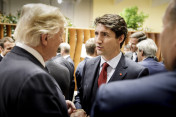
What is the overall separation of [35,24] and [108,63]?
93 cm

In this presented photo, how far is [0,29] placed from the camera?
199 inches

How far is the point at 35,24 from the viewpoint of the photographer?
42.9 inches

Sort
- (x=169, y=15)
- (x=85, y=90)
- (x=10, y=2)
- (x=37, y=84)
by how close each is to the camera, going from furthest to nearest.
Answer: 1. (x=10, y=2)
2. (x=85, y=90)
3. (x=37, y=84)
4. (x=169, y=15)

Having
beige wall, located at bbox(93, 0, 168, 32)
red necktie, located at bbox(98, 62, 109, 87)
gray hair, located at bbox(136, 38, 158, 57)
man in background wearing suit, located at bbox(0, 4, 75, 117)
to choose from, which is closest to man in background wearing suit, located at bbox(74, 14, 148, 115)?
red necktie, located at bbox(98, 62, 109, 87)

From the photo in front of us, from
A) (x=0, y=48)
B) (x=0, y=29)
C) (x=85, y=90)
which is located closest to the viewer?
(x=85, y=90)

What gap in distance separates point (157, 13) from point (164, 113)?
950 centimetres

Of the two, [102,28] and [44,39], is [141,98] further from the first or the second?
[102,28]

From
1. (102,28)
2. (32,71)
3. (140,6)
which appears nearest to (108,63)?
(102,28)

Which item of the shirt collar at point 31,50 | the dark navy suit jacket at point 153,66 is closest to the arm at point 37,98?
the shirt collar at point 31,50

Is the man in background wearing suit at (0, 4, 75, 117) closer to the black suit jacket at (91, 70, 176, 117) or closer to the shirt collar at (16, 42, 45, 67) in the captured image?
the shirt collar at (16, 42, 45, 67)

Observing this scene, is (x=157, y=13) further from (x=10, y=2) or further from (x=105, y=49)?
(x=105, y=49)

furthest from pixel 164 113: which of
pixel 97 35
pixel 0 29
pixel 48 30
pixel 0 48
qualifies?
pixel 0 29

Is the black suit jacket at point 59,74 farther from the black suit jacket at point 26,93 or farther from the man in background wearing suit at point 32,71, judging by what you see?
the black suit jacket at point 26,93

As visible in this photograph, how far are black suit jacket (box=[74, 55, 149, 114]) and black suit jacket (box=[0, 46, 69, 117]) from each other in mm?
785
